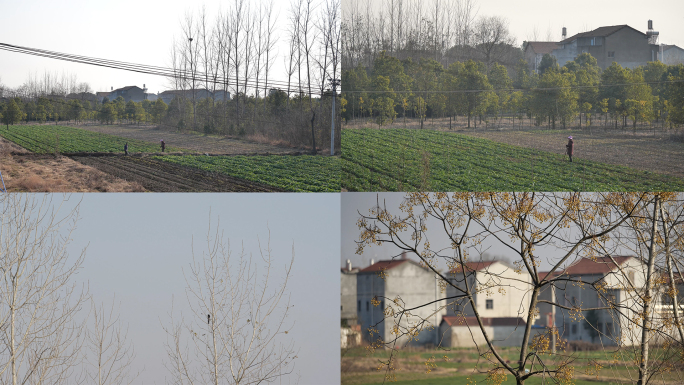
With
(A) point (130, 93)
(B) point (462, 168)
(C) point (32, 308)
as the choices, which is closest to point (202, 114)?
(A) point (130, 93)

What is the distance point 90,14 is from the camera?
43.7 feet

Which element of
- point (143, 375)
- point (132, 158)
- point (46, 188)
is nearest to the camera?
point (143, 375)

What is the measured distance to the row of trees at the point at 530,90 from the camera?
44.0 feet

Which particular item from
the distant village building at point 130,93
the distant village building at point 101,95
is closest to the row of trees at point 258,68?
the distant village building at point 130,93

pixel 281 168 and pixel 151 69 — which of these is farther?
pixel 281 168

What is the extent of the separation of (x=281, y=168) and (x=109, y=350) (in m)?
5.02

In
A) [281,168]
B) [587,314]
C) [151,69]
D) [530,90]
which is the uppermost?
[151,69]

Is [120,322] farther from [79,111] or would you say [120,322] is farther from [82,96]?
[82,96]

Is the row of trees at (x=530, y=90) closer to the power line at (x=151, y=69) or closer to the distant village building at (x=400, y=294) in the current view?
the power line at (x=151, y=69)

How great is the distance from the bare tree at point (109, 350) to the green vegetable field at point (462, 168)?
5403 mm

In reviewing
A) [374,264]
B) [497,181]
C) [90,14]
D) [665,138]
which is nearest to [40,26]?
[90,14]

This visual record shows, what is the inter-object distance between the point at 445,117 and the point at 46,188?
8178 mm

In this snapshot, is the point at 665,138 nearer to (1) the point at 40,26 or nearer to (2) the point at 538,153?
(2) the point at 538,153

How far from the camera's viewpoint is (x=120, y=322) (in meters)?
11.9
